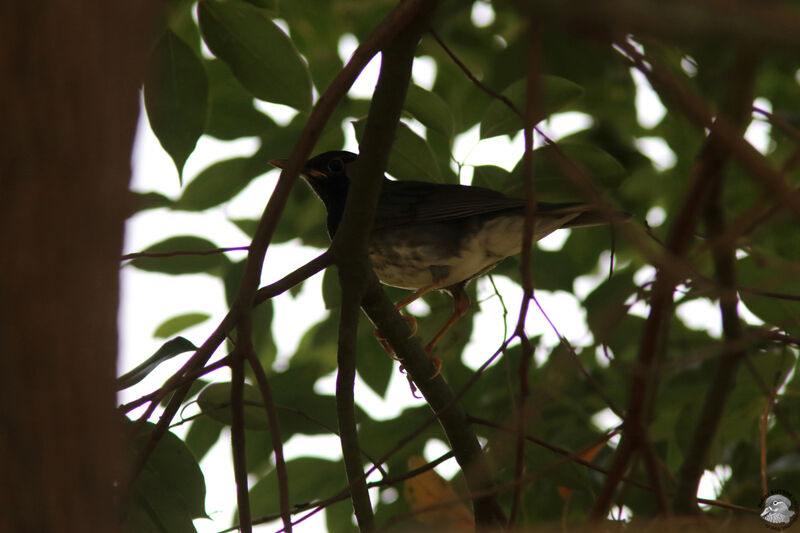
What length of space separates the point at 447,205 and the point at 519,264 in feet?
2.38

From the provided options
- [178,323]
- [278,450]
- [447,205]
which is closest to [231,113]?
[447,205]

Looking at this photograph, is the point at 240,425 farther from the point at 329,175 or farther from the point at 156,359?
the point at 329,175

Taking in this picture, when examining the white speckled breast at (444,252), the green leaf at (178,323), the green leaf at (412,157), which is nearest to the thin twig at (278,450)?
the green leaf at (412,157)

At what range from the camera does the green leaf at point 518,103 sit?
324 centimetres

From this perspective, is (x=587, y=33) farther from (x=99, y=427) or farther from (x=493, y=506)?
(x=493, y=506)

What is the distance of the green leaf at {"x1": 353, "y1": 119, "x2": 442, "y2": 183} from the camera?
344 centimetres

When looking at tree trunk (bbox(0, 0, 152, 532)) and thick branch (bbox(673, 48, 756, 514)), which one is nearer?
tree trunk (bbox(0, 0, 152, 532))

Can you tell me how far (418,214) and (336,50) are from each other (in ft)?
3.87

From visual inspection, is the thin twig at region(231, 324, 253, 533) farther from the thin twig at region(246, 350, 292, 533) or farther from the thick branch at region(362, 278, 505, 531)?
the thick branch at region(362, 278, 505, 531)

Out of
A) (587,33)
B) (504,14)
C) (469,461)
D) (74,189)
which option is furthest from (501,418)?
(74,189)

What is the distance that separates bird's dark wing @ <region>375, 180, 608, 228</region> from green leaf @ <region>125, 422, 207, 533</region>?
5.66 ft

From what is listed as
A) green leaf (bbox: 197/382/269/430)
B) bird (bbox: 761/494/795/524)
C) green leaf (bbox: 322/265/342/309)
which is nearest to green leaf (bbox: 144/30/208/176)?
green leaf (bbox: 197/382/269/430)

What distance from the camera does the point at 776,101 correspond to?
19.4 feet

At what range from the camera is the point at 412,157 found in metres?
3.48
